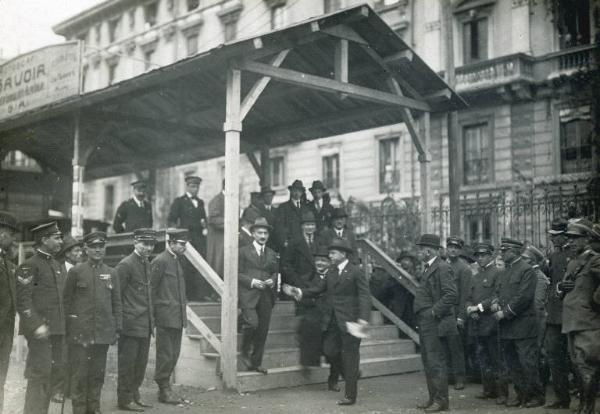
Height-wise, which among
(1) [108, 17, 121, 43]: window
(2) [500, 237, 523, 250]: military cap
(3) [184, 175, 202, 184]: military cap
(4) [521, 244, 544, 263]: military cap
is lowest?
(4) [521, 244, 544, 263]: military cap

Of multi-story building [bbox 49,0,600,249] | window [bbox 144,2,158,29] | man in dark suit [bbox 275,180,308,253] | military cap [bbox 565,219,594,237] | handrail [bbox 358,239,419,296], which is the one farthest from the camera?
window [bbox 144,2,158,29]

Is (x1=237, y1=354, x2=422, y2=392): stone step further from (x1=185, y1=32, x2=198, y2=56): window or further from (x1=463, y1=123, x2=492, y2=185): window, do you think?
(x1=185, y1=32, x2=198, y2=56): window

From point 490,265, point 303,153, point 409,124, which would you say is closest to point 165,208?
point 303,153

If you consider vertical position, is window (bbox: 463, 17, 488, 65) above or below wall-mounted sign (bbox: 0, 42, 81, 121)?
above

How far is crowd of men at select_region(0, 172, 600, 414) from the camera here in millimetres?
7137

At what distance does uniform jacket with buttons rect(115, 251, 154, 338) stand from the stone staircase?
1.53 metres

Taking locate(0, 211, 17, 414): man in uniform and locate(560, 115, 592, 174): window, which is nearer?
locate(0, 211, 17, 414): man in uniform

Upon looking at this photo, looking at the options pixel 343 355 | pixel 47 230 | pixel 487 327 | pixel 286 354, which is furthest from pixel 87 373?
pixel 487 327

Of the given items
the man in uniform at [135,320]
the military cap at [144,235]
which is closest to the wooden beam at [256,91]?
the military cap at [144,235]

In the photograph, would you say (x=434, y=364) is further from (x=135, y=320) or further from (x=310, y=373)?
(x=135, y=320)

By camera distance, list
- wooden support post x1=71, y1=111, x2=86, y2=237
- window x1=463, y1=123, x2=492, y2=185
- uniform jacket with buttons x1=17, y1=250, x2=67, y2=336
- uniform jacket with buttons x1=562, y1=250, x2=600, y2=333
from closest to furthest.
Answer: uniform jacket with buttons x1=17, y1=250, x2=67, y2=336 < uniform jacket with buttons x1=562, y1=250, x2=600, y2=333 < wooden support post x1=71, y1=111, x2=86, y2=237 < window x1=463, y1=123, x2=492, y2=185

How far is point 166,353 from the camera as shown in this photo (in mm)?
8531

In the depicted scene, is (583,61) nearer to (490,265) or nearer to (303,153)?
(303,153)

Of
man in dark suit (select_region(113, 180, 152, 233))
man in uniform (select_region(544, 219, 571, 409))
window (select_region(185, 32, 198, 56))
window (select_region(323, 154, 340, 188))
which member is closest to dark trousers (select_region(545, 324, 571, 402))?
man in uniform (select_region(544, 219, 571, 409))
